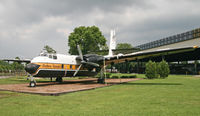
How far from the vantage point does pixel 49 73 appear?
17.3 metres

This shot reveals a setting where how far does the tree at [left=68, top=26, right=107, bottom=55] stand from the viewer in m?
58.7

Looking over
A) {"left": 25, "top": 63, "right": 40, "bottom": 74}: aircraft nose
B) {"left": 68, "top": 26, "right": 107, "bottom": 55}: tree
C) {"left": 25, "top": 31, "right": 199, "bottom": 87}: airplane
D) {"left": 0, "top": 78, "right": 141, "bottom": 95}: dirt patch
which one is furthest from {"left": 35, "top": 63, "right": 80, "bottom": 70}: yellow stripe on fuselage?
{"left": 68, "top": 26, "right": 107, "bottom": 55}: tree

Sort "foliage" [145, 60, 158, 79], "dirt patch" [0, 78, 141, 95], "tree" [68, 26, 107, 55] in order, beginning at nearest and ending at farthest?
1. "dirt patch" [0, 78, 141, 95]
2. "foliage" [145, 60, 158, 79]
3. "tree" [68, 26, 107, 55]

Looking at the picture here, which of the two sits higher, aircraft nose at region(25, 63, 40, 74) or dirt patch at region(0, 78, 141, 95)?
aircraft nose at region(25, 63, 40, 74)

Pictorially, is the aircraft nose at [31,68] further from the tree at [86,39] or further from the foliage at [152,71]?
the tree at [86,39]

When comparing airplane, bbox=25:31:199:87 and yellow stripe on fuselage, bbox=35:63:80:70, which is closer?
airplane, bbox=25:31:199:87

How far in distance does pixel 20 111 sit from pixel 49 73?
36.3 ft

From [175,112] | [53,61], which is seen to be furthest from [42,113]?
[53,61]

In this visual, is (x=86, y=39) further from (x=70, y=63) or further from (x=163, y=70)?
(x=70, y=63)

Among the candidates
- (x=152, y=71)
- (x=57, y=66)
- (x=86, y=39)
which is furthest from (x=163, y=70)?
(x=86, y=39)

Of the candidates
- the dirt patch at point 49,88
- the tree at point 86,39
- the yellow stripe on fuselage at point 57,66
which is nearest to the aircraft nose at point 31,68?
the yellow stripe on fuselage at point 57,66

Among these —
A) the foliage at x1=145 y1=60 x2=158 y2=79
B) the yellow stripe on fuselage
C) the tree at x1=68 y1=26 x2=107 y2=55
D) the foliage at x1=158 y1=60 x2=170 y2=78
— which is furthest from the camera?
the tree at x1=68 y1=26 x2=107 y2=55

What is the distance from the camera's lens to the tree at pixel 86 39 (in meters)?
58.7

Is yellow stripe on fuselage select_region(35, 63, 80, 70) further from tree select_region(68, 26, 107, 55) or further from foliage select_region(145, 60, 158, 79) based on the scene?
tree select_region(68, 26, 107, 55)
